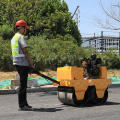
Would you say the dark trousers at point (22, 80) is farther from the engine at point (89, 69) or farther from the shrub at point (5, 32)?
the shrub at point (5, 32)

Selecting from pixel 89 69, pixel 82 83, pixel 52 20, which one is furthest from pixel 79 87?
pixel 52 20

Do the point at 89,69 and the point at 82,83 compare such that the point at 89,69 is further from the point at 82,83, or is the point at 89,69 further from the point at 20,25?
the point at 20,25

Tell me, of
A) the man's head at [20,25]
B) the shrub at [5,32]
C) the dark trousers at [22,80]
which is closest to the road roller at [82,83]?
the dark trousers at [22,80]

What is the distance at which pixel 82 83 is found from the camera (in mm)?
5715

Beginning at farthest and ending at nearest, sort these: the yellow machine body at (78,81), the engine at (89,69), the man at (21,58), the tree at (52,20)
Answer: the tree at (52,20) < the engine at (89,69) < the yellow machine body at (78,81) < the man at (21,58)

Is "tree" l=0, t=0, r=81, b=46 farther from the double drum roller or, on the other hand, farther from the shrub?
the double drum roller

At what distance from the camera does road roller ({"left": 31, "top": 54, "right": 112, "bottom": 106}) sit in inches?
223

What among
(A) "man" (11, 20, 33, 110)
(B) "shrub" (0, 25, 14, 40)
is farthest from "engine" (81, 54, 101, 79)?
(B) "shrub" (0, 25, 14, 40)

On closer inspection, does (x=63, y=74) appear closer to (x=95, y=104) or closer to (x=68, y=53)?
(x=95, y=104)

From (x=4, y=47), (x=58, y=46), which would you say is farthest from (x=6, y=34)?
(x=58, y=46)

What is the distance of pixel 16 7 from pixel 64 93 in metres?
9.37

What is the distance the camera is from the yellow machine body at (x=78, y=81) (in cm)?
563

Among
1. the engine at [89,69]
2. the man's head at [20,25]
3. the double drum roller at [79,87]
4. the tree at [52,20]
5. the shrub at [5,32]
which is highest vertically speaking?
the tree at [52,20]

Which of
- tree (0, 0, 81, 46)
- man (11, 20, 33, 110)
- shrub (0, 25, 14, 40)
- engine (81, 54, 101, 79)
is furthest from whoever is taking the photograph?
shrub (0, 25, 14, 40)
